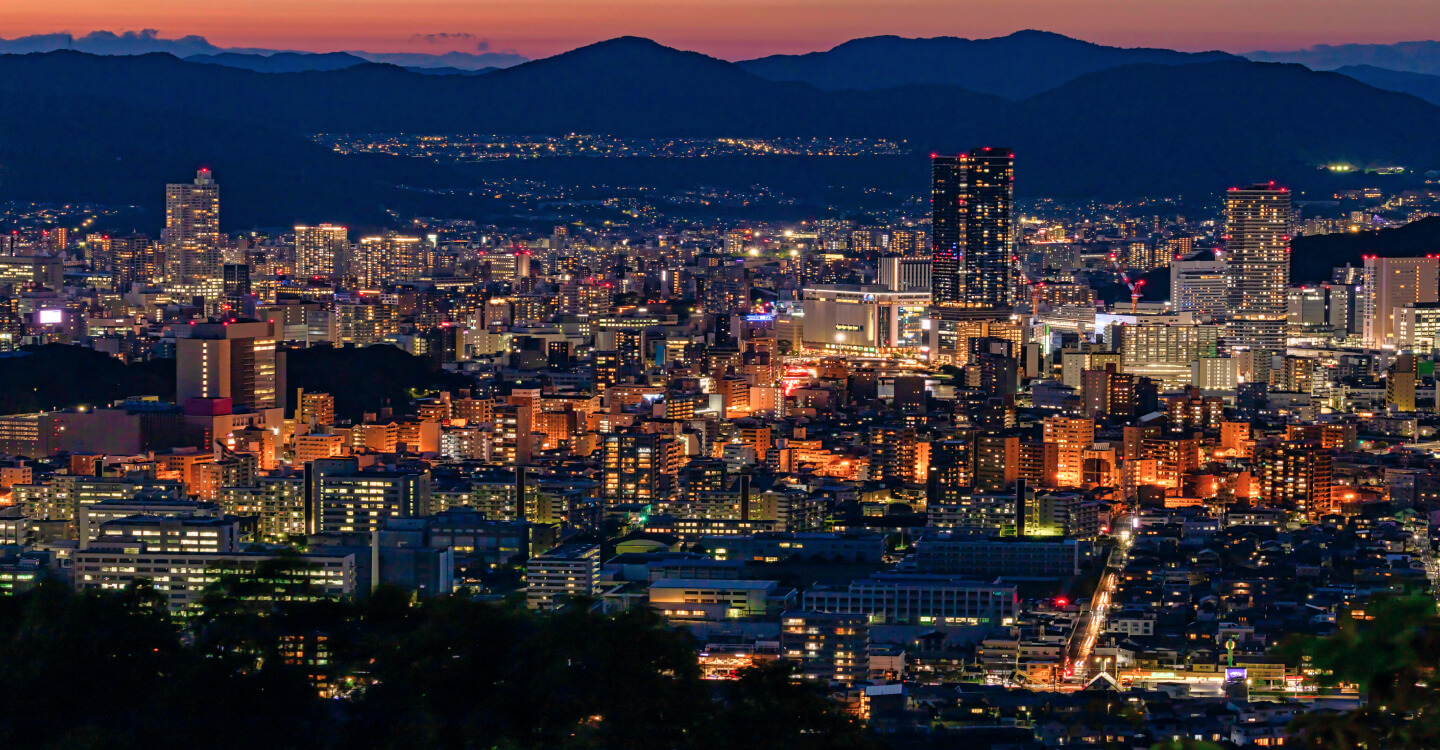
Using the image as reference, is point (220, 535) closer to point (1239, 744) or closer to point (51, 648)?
point (1239, 744)

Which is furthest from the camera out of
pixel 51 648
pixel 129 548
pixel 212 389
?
pixel 212 389

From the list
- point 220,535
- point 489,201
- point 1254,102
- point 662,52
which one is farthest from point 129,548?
point 662,52

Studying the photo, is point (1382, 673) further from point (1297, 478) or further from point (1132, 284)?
point (1132, 284)

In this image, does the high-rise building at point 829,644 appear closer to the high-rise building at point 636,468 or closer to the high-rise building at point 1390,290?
the high-rise building at point 636,468

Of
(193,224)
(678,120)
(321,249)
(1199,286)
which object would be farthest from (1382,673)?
(678,120)

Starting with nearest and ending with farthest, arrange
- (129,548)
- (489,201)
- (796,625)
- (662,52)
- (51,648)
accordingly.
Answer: (51,648) < (796,625) < (129,548) < (489,201) < (662,52)

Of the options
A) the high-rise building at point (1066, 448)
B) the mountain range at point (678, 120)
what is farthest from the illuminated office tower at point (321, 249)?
the high-rise building at point (1066, 448)
